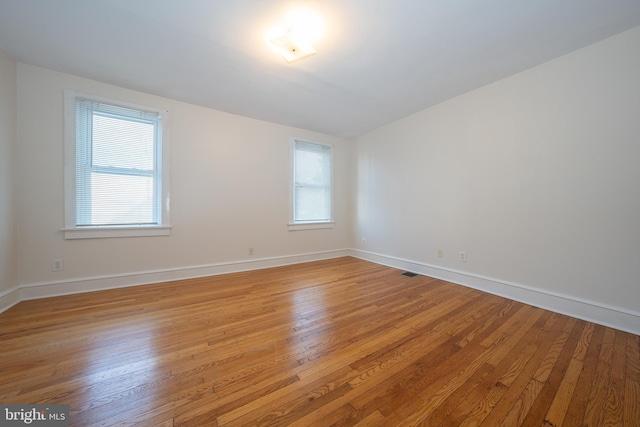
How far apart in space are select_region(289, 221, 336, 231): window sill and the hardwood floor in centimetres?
179

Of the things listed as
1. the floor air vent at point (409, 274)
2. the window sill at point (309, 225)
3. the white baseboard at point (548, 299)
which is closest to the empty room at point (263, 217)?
the white baseboard at point (548, 299)

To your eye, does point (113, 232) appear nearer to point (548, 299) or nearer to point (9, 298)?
point (9, 298)

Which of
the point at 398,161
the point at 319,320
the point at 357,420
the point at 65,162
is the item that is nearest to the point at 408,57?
the point at 398,161

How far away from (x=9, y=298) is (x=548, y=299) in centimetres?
534

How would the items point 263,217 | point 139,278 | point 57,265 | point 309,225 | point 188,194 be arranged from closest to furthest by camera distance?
point 57,265, point 139,278, point 188,194, point 263,217, point 309,225

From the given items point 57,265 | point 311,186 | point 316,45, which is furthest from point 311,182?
point 57,265

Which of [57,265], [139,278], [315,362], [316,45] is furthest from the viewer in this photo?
[139,278]

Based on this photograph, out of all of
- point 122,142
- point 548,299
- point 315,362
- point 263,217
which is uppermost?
point 122,142

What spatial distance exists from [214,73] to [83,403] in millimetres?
2833

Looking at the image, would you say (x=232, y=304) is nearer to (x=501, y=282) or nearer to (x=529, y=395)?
(x=529, y=395)

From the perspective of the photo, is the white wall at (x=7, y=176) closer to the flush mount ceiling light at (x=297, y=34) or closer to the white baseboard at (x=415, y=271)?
the white baseboard at (x=415, y=271)

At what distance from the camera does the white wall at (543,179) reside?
6.40 ft

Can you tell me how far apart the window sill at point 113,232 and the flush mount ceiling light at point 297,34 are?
262cm

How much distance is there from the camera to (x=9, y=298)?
2240 millimetres
